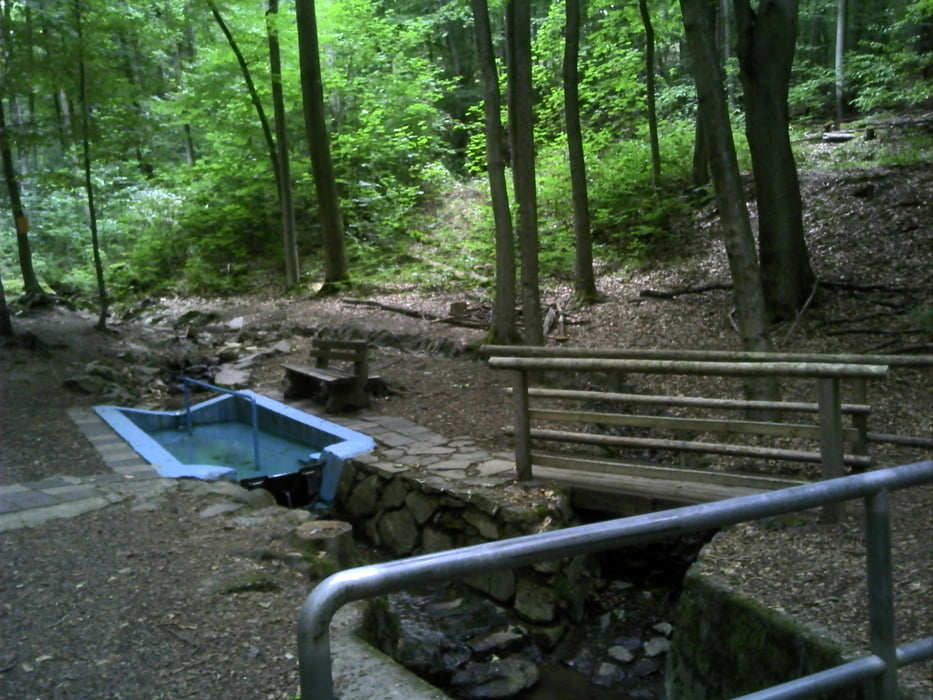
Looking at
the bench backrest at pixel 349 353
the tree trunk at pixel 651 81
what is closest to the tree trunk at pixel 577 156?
the tree trunk at pixel 651 81

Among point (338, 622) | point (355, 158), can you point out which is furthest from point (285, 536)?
point (355, 158)

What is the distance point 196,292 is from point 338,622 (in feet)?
56.3

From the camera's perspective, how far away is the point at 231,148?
20.8 meters

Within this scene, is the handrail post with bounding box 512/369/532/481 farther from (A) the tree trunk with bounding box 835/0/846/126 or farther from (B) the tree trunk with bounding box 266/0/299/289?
(A) the tree trunk with bounding box 835/0/846/126

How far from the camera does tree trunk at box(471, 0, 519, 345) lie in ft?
30.8

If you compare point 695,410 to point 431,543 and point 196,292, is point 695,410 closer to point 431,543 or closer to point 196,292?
point 431,543

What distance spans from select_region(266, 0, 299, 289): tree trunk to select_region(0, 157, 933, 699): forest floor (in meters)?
0.90

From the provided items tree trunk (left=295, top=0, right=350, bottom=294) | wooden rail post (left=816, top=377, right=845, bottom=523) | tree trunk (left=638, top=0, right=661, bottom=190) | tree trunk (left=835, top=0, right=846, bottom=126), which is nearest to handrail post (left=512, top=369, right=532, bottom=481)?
wooden rail post (left=816, top=377, right=845, bottom=523)

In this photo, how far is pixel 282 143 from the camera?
17.2 meters

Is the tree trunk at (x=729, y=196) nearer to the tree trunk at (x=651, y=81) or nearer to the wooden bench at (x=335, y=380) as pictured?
the wooden bench at (x=335, y=380)

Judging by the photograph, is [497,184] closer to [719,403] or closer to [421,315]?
[421,315]

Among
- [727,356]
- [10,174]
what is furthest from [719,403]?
[10,174]

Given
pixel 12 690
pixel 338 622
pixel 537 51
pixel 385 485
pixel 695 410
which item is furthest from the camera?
pixel 537 51

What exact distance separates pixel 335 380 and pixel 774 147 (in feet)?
19.1
